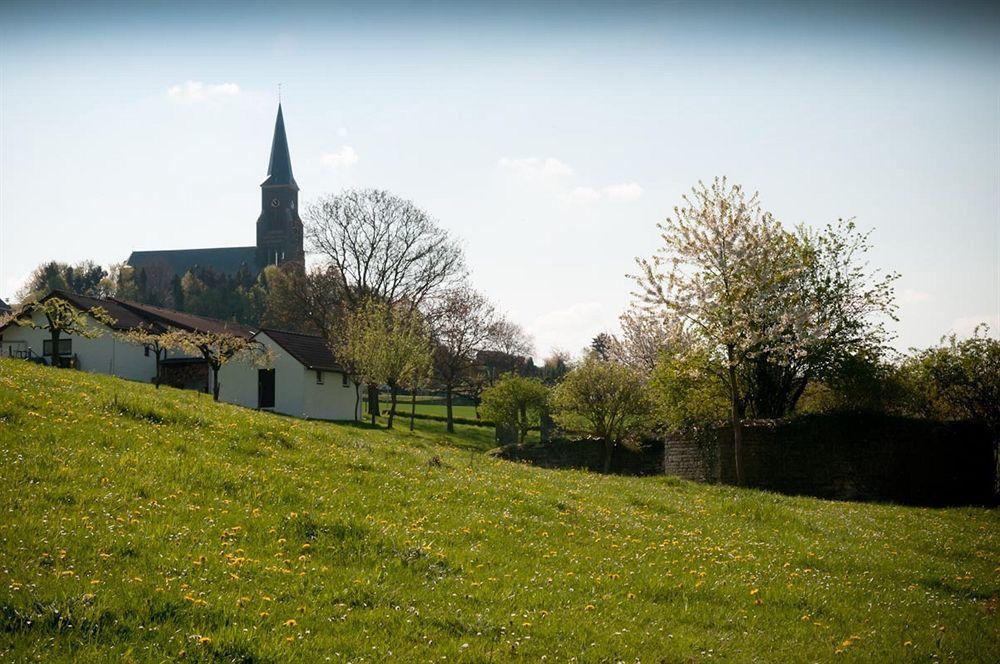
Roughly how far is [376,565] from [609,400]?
32085 mm

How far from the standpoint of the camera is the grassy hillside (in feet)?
22.5

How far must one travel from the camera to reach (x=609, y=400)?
40469 mm

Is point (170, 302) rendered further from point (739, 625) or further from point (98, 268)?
point (739, 625)

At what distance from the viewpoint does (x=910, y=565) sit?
1338cm

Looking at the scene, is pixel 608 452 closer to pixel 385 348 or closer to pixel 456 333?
pixel 385 348

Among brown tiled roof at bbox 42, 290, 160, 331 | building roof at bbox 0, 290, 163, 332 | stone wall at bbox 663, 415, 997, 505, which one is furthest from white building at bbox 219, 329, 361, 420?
stone wall at bbox 663, 415, 997, 505

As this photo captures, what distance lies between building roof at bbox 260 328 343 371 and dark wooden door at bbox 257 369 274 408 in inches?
81.4

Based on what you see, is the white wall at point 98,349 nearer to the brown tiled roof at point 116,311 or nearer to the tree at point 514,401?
the brown tiled roof at point 116,311

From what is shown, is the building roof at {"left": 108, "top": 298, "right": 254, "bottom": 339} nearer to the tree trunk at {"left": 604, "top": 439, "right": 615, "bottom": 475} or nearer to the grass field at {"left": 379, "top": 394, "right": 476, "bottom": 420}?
the grass field at {"left": 379, "top": 394, "right": 476, "bottom": 420}

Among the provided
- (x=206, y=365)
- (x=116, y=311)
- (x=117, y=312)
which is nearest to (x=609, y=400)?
(x=206, y=365)

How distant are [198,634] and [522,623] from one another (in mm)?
3133

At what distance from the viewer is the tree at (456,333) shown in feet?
213

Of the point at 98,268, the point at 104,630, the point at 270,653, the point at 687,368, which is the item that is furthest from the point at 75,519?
the point at 98,268

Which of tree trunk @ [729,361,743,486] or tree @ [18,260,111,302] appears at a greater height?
tree @ [18,260,111,302]
